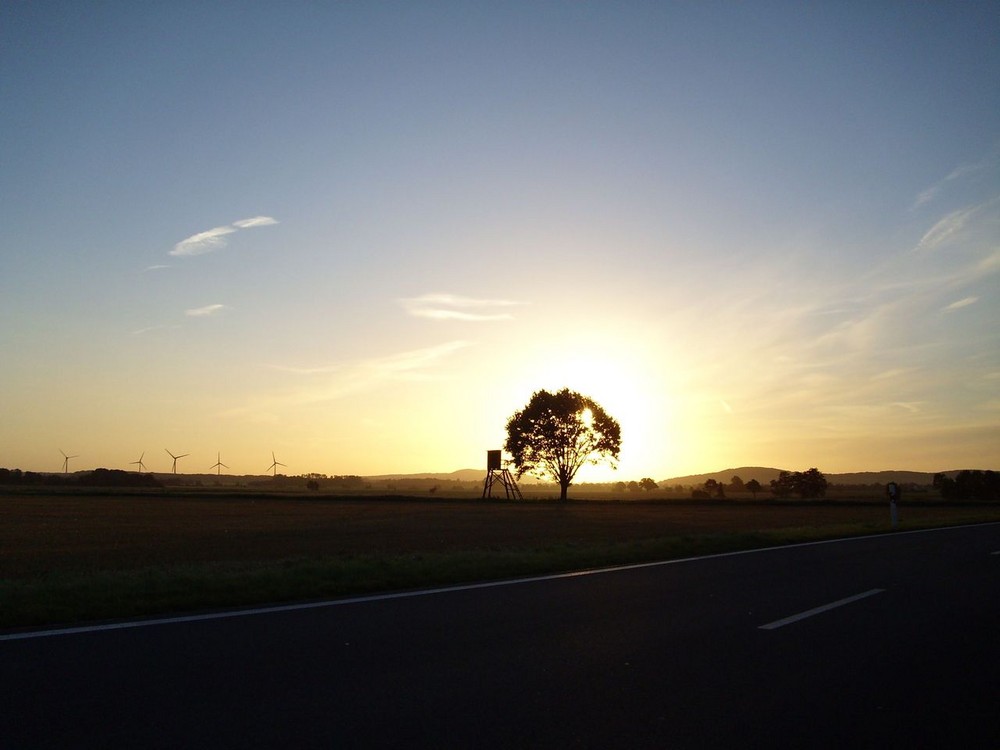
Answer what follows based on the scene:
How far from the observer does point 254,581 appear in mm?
12078

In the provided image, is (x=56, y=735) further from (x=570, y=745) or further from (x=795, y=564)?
(x=795, y=564)

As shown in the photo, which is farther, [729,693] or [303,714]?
[729,693]

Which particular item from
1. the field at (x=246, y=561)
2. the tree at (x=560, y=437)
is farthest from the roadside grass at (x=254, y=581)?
the tree at (x=560, y=437)

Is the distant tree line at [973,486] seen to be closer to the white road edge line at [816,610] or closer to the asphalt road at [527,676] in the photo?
the white road edge line at [816,610]

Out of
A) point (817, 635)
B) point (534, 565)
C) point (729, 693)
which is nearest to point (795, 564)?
point (534, 565)

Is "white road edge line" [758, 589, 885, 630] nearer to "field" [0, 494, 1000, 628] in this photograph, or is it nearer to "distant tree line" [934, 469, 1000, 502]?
"field" [0, 494, 1000, 628]

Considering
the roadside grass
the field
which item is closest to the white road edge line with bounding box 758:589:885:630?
the roadside grass

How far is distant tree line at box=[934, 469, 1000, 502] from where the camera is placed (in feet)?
327

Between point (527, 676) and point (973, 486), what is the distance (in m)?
114

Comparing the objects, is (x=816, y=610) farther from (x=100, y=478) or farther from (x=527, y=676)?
(x=100, y=478)

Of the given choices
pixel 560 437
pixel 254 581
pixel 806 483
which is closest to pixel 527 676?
pixel 254 581

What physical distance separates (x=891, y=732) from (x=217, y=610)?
7629mm

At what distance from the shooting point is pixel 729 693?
231 inches

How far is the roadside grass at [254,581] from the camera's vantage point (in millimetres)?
9648
